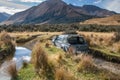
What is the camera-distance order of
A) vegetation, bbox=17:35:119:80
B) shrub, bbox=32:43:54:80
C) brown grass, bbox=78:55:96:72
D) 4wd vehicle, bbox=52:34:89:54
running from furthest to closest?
4wd vehicle, bbox=52:34:89:54
brown grass, bbox=78:55:96:72
shrub, bbox=32:43:54:80
vegetation, bbox=17:35:119:80

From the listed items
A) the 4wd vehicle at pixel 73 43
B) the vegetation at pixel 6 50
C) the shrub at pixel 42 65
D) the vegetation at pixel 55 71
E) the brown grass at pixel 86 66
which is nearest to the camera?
the vegetation at pixel 55 71

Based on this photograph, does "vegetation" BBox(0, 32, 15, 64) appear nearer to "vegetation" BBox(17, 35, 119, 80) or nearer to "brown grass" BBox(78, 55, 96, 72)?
"vegetation" BBox(17, 35, 119, 80)

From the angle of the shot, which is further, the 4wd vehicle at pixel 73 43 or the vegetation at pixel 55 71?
the 4wd vehicle at pixel 73 43

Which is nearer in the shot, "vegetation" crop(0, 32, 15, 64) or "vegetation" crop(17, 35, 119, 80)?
"vegetation" crop(17, 35, 119, 80)

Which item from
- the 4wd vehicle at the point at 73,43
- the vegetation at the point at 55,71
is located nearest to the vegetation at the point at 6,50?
the 4wd vehicle at the point at 73,43

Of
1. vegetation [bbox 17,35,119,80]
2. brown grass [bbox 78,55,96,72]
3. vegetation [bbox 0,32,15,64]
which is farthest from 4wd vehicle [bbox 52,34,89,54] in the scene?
brown grass [bbox 78,55,96,72]

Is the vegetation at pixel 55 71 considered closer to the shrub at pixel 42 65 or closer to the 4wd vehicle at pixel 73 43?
the shrub at pixel 42 65

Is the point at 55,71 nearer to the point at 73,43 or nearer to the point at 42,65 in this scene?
the point at 42,65

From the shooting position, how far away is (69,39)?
2867 cm

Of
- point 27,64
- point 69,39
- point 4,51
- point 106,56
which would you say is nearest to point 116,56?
point 106,56

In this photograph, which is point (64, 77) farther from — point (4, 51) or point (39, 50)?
point (4, 51)

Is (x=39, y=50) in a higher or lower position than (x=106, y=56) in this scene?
higher

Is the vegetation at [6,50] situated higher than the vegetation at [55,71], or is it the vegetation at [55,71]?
the vegetation at [55,71]

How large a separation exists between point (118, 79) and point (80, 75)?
6.62 feet
